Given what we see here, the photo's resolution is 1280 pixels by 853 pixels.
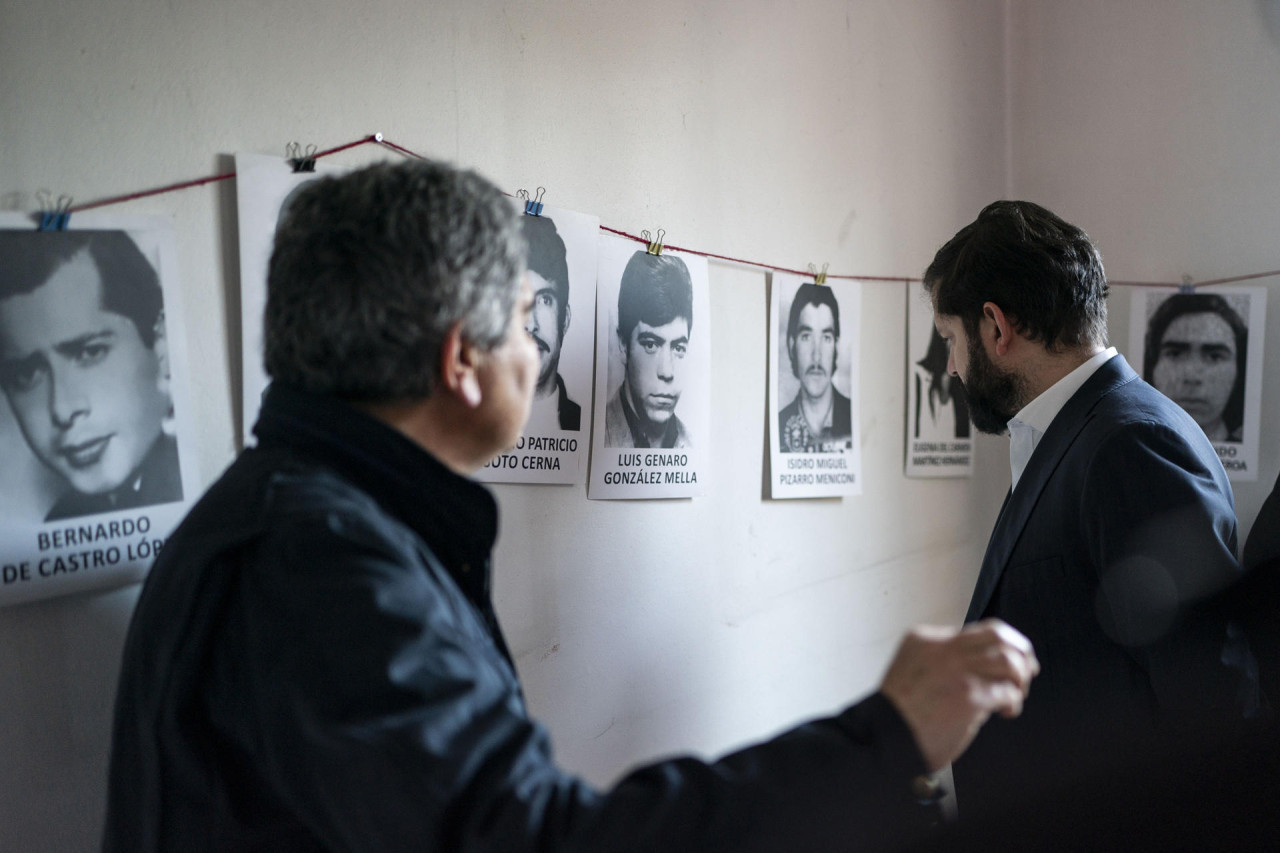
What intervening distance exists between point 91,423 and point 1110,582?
3.66ft

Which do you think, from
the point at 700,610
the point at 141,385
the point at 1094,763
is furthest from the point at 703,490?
the point at 1094,763

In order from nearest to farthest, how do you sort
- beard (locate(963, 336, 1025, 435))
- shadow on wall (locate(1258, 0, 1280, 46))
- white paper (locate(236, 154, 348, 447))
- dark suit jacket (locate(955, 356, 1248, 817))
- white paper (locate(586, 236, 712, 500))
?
white paper (locate(236, 154, 348, 447))
dark suit jacket (locate(955, 356, 1248, 817))
white paper (locate(586, 236, 712, 500))
beard (locate(963, 336, 1025, 435))
shadow on wall (locate(1258, 0, 1280, 46))

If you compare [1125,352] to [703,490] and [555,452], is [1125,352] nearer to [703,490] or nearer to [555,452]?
[703,490]

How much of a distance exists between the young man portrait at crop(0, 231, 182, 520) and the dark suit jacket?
969 mm

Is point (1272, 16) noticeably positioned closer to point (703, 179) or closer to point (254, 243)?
point (703, 179)

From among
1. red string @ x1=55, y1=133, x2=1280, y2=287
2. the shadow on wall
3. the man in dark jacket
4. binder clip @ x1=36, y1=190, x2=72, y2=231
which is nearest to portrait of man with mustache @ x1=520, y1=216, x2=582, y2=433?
red string @ x1=55, y1=133, x2=1280, y2=287

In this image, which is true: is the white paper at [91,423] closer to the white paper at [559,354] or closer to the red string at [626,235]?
the red string at [626,235]

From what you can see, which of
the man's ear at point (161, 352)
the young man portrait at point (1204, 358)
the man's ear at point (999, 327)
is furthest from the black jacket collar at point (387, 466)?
the young man portrait at point (1204, 358)

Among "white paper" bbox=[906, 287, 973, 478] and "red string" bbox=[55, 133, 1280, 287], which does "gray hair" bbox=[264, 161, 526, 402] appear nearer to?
"red string" bbox=[55, 133, 1280, 287]

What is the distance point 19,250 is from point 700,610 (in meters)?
1.00

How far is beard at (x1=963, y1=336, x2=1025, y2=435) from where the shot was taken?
4.66 feet

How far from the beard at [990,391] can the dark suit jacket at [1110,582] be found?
0.12m

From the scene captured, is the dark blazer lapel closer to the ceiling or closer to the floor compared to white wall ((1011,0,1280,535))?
closer to the floor

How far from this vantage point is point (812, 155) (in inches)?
64.8
